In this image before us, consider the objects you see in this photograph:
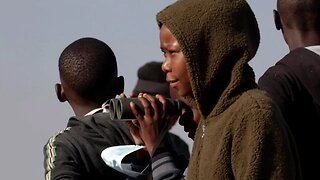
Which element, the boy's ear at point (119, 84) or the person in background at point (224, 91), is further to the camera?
the boy's ear at point (119, 84)

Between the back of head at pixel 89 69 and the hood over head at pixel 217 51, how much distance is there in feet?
3.65

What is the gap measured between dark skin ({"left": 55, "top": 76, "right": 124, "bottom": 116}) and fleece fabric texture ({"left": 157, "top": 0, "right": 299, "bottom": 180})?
3.34 feet

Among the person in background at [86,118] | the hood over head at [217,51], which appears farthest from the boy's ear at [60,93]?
the hood over head at [217,51]

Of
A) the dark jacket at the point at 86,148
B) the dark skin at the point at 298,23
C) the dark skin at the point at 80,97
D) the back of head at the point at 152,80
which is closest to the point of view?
the dark jacket at the point at 86,148

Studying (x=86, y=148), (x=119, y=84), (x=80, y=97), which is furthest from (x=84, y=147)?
(x=119, y=84)

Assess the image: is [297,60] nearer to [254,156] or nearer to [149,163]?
[149,163]

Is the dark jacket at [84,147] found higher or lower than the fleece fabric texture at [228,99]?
lower

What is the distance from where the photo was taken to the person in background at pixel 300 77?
344 centimetres

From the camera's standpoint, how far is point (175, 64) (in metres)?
3.00

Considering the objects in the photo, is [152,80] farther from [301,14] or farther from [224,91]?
[224,91]

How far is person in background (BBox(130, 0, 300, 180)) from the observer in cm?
275

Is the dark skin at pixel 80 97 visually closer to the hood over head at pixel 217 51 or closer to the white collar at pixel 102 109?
the white collar at pixel 102 109

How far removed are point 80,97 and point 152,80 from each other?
1.40m

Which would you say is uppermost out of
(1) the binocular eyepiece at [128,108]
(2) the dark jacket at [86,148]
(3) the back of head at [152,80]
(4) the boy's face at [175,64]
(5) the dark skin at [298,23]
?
(4) the boy's face at [175,64]
